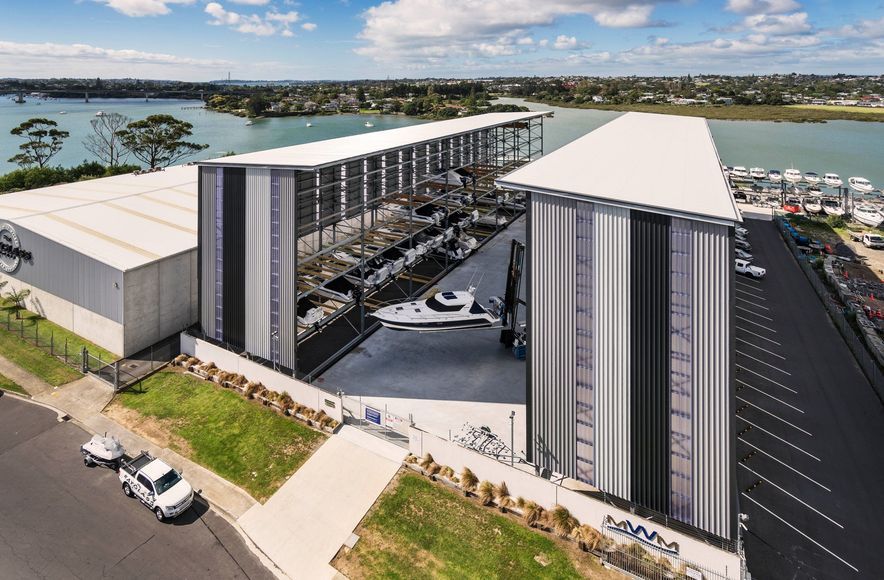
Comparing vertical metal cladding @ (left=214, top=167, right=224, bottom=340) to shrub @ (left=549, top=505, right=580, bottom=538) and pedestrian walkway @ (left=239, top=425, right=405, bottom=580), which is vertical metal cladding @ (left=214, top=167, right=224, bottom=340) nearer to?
pedestrian walkway @ (left=239, top=425, right=405, bottom=580)

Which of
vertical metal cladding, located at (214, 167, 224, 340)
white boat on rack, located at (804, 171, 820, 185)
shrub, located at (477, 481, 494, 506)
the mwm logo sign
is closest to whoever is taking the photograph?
the mwm logo sign

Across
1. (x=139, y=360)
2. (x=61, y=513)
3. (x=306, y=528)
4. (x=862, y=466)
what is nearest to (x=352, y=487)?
(x=306, y=528)

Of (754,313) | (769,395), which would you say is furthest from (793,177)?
(769,395)

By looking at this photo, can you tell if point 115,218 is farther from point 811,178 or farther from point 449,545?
point 811,178

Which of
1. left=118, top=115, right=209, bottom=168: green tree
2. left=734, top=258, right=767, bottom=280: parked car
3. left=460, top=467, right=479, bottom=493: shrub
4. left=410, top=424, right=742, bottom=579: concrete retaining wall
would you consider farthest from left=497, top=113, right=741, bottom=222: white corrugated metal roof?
left=118, top=115, right=209, bottom=168: green tree

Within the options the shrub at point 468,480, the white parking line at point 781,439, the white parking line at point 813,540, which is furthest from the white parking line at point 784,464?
the shrub at point 468,480

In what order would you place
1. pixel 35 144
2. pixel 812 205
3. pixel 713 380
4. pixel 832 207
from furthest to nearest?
pixel 35 144 → pixel 832 207 → pixel 812 205 → pixel 713 380
